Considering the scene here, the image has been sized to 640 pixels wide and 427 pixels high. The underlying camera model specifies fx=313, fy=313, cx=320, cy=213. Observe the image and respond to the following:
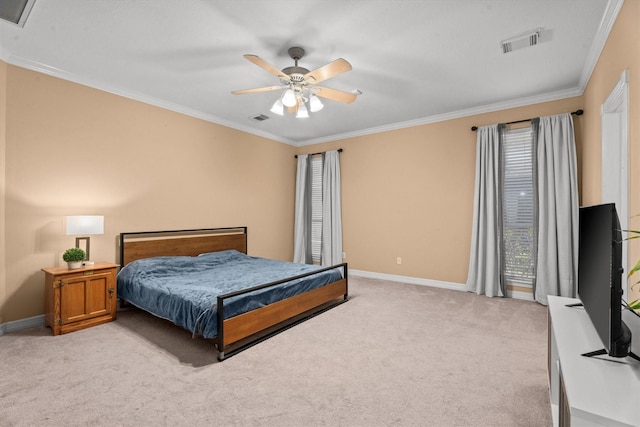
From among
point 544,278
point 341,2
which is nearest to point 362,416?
point 341,2

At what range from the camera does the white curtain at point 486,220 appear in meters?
4.43

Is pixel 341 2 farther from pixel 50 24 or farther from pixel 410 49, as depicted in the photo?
pixel 50 24

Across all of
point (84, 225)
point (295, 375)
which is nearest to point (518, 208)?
point (295, 375)

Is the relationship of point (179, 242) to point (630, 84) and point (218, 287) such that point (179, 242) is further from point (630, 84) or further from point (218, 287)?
point (630, 84)

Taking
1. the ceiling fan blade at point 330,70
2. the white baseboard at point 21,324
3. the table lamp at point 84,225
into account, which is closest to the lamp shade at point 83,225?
the table lamp at point 84,225

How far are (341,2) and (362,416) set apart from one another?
2.86 meters

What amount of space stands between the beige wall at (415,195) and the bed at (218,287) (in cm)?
166

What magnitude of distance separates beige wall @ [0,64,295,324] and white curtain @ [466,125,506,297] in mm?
3787

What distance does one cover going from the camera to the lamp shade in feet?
10.7

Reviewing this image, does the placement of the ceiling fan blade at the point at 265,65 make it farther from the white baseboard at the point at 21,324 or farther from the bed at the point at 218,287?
the white baseboard at the point at 21,324

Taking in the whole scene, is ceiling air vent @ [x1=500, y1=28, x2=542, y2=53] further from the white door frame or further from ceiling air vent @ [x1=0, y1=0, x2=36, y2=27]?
ceiling air vent @ [x1=0, y1=0, x2=36, y2=27]

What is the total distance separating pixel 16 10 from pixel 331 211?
4.84 metres

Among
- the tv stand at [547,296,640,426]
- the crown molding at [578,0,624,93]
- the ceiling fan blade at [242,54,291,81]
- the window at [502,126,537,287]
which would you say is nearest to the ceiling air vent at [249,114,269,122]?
the ceiling fan blade at [242,54,291,81]

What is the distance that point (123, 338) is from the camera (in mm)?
3021
